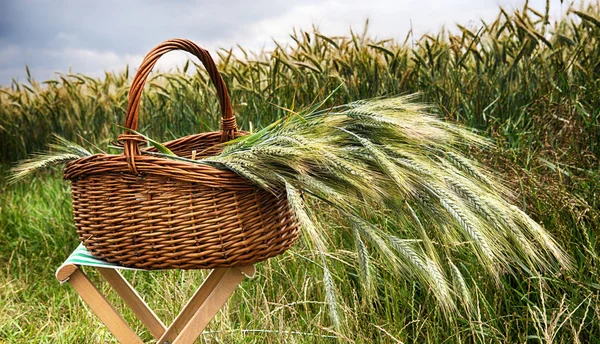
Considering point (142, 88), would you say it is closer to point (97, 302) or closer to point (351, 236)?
point (97, 302)

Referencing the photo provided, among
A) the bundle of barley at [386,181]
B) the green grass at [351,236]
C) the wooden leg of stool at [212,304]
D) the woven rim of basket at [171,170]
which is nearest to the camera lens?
the bundle of barley at [386,181]

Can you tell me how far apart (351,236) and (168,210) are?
3.36 feet

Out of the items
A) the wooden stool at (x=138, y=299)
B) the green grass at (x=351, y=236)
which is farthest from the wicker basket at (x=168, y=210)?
the green grass at (x=351, y=236)

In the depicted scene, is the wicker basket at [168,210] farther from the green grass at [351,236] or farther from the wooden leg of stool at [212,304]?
the green grass at [351,236]

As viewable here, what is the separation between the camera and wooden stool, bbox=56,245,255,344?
65.1 inches

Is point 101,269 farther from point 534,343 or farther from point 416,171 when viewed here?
point 534,343

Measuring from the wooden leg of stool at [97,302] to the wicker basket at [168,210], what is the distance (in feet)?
0.74

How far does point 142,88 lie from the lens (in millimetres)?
1516

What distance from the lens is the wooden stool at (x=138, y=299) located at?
165cm

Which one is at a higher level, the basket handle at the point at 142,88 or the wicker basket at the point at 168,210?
the basket handle at the point at 142,88

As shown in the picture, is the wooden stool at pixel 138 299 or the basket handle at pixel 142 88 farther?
the wooden stool at pixel 138 299

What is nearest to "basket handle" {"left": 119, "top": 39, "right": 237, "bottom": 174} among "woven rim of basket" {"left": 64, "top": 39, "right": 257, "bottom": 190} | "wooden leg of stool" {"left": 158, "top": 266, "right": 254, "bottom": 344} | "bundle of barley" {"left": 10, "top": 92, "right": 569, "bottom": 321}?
"woven rim of basket" {"left": 64, "top": 39, "right": 257, "bottom": 190}

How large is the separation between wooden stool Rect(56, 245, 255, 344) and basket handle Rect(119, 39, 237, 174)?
0.34 meters

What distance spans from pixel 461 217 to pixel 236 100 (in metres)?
2.24
